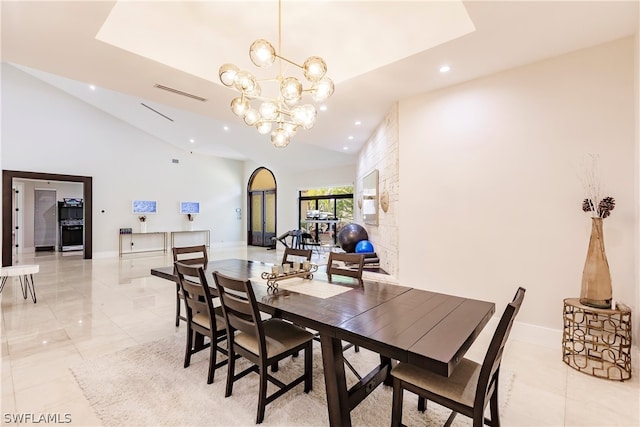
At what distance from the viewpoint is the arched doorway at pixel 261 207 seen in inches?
456

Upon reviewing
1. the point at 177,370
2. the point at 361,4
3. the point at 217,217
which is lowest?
the point at 177,370

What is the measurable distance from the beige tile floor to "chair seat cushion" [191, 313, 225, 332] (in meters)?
0.85

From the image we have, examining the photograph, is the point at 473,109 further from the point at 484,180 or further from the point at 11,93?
the point at 11,93

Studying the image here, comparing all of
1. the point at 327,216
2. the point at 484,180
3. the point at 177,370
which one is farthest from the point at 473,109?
the point at 327,216

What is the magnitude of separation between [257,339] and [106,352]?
2013mm

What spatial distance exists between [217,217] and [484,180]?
10438 mm

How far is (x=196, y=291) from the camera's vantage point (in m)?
2.25

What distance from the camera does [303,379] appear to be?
2139mm

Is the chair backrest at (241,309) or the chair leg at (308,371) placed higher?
the chair backrest at (241,309)

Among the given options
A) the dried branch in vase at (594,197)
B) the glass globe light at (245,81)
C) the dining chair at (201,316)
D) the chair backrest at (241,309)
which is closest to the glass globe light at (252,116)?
the glass globe light at (245,81)

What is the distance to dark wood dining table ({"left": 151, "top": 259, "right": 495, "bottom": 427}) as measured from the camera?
4.40 feet

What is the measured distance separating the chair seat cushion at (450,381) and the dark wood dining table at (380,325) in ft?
0.69

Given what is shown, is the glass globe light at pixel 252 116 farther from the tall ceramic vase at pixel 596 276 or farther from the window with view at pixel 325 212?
the window with view at pixel 325 212

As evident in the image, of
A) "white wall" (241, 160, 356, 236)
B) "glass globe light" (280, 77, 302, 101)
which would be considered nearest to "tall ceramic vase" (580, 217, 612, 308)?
"glass globe light" (280, 77, 302, 101)
